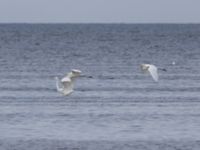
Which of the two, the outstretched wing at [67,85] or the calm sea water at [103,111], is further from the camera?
the outstretched wing at [67,85]

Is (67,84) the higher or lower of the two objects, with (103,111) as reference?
higher

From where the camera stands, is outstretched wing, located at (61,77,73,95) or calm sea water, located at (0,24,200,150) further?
Answer: outstretched wing, located at (61,77,73,95)

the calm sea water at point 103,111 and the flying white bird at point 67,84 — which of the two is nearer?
the calm sea water at point 103,111

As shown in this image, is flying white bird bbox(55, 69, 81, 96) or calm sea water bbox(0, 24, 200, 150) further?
flying white bird bbox(55, 69, 81, 96)

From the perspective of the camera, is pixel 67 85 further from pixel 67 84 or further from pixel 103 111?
pixel 103 111

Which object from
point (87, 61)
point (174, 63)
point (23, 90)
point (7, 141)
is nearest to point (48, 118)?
point (7, 141)

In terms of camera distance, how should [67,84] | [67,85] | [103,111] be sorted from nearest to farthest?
[103,111], [67,84], [67,85]

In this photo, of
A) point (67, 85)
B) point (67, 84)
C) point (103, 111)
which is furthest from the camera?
point (67, 85)

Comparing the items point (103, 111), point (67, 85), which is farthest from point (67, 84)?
point (103, 111)

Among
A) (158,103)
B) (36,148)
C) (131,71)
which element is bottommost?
(36,148)

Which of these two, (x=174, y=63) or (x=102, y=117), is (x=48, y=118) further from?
(x=174, y=63)

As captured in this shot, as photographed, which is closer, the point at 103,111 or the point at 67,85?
the point at 103,111

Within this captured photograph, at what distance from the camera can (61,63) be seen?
192 feet

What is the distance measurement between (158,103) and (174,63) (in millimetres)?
22783
